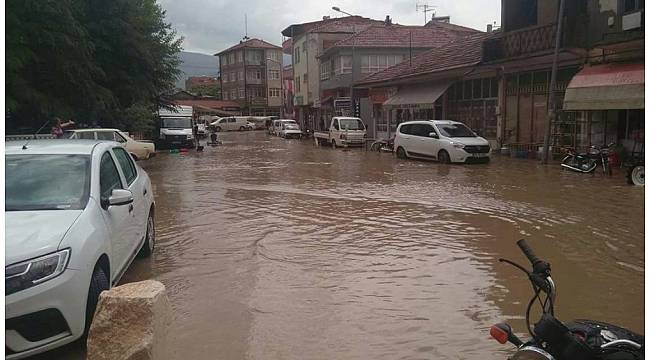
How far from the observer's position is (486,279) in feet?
20.2

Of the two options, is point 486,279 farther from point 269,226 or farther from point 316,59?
point 316,59

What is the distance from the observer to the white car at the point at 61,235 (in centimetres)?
381

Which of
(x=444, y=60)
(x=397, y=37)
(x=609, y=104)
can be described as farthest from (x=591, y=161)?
(x=397, y=37)

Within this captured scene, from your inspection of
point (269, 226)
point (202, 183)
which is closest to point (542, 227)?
point (269, 226)

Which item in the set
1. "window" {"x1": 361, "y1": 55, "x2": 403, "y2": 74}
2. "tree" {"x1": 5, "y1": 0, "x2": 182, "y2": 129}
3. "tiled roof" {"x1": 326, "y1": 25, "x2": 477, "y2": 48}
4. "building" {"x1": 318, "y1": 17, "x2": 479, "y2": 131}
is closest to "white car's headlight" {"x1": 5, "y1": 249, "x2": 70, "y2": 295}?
"tree" {"x1": 5, "y1": 0, "x2": 182, "y2": 129}

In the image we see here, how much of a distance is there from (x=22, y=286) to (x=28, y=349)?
0.44 metres

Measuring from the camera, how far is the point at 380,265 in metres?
6.71

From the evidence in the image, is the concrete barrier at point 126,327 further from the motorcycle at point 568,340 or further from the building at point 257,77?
the building at point 257,77

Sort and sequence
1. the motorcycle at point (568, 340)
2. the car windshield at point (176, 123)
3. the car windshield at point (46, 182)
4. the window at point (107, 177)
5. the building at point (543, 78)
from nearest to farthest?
the motorcycle at point (568, 340), the car windshield at point (46, 182), the window at point (107, 177), the building at point (543, 78), the car windshield at point (176, 123)

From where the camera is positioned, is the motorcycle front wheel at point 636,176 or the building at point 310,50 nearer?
the motorcycle front wheel at point 636,176

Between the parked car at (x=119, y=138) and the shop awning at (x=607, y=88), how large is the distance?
45.8ft

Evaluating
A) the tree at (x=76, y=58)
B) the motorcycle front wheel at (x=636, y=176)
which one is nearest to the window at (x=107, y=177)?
the tree at (x=76, y=58)

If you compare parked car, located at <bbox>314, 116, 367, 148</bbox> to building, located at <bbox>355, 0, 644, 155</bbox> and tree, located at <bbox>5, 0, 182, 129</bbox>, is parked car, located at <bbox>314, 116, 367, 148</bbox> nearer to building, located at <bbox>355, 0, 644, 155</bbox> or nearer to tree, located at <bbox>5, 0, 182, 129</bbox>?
building, located at <bbox>355, 0, 644, 155</bbox>

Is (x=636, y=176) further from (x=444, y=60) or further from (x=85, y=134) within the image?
(x=85, y=134)
